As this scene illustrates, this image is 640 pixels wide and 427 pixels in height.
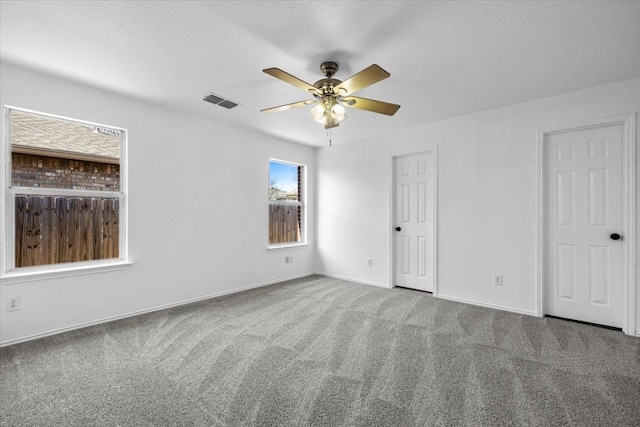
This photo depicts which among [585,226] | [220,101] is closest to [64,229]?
[220,101]


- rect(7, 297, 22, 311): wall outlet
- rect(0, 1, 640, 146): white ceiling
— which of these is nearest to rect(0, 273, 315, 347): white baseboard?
rect(7, 297, 22, 311): wall outlet

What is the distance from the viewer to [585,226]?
10.3 ft

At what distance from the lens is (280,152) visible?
199 inches

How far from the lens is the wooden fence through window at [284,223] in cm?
507

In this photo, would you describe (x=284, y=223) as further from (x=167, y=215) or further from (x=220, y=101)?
(x=220, y=101)

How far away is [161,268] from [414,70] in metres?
3.53

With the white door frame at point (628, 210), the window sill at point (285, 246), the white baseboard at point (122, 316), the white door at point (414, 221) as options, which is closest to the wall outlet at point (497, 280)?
the white door at point (414, 221)

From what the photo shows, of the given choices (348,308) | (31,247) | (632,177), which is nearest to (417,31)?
(632,177)

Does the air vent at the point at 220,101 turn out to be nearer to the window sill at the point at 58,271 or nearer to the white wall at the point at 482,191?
the white wall at the point at 482,191

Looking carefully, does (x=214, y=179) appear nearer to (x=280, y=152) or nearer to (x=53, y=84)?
(x=280, y=152)

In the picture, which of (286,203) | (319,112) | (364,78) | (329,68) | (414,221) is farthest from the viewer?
(286,203)

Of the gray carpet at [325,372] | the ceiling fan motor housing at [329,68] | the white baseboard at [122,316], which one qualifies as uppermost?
the ceiling fan motor housing at [329,68]

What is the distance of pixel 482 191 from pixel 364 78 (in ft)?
8.15

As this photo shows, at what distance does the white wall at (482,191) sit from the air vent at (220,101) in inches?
62.2
